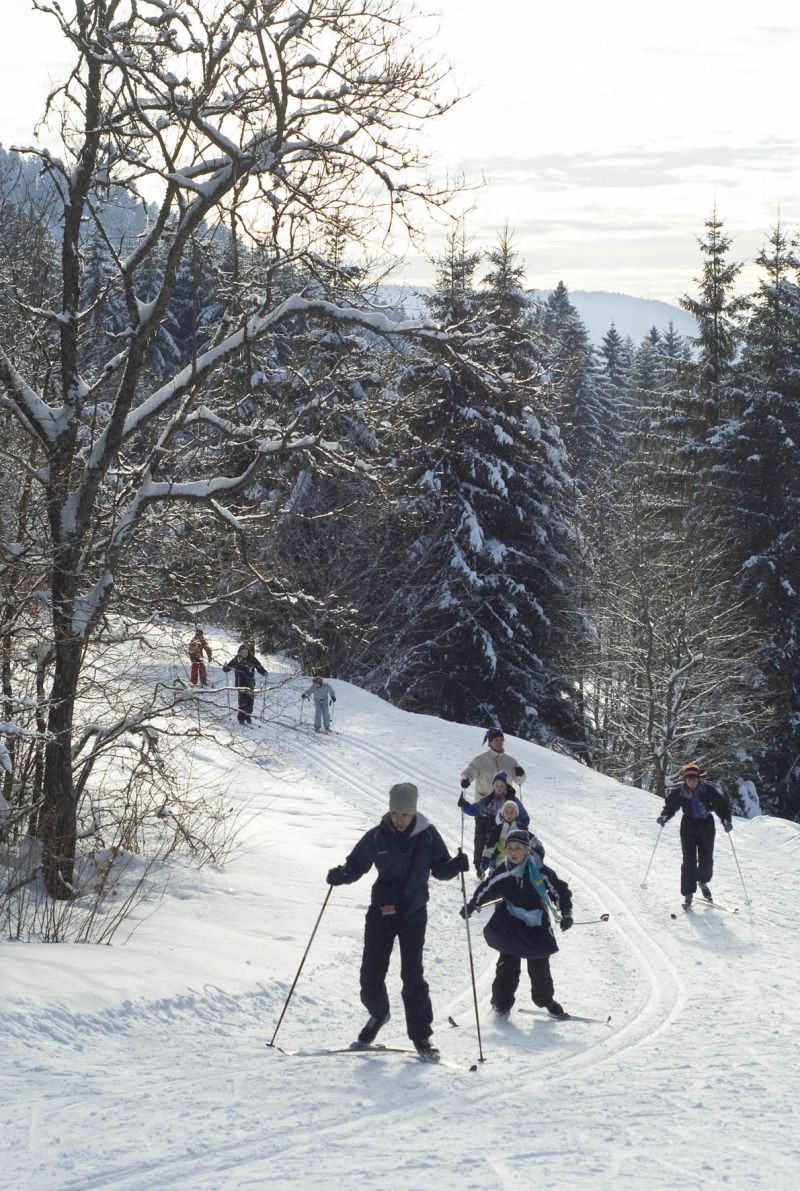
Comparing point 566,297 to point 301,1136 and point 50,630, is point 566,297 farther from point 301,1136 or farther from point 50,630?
point 301,1136

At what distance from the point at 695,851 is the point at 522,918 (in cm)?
465

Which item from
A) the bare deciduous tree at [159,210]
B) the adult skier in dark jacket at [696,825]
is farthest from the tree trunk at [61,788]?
the adult skier in dark jacket at [696,825]

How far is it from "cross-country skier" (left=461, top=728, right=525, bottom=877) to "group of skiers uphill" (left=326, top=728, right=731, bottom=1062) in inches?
64.1

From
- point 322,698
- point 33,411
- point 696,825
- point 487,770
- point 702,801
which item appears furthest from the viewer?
point 322,698

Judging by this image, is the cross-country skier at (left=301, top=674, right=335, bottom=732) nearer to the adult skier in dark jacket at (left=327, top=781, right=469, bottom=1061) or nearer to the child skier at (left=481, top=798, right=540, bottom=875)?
the child skier at (left=481, top=798, right=540, bottom=875)

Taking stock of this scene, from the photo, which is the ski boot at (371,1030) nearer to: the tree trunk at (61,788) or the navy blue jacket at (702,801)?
the tree trunk at (61,788)

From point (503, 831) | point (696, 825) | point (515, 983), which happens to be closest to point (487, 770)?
point (696, 825)

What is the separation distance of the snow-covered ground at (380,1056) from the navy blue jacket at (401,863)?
100 centimetres

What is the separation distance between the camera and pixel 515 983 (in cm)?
878

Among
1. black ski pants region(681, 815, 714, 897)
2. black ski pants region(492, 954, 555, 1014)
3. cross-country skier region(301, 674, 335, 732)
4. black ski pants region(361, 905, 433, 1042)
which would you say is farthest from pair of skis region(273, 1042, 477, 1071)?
cross-country skier region(301, 674, 335, 732)

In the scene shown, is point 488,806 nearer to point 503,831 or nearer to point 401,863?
point 503,831

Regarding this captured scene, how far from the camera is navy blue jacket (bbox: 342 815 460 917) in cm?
758

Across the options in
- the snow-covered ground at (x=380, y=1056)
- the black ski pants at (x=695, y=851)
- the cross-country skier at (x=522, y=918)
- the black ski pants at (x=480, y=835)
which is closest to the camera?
the snow-covered ground at (x=380, y=1056)

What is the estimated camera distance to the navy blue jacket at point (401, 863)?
7.58 meters
